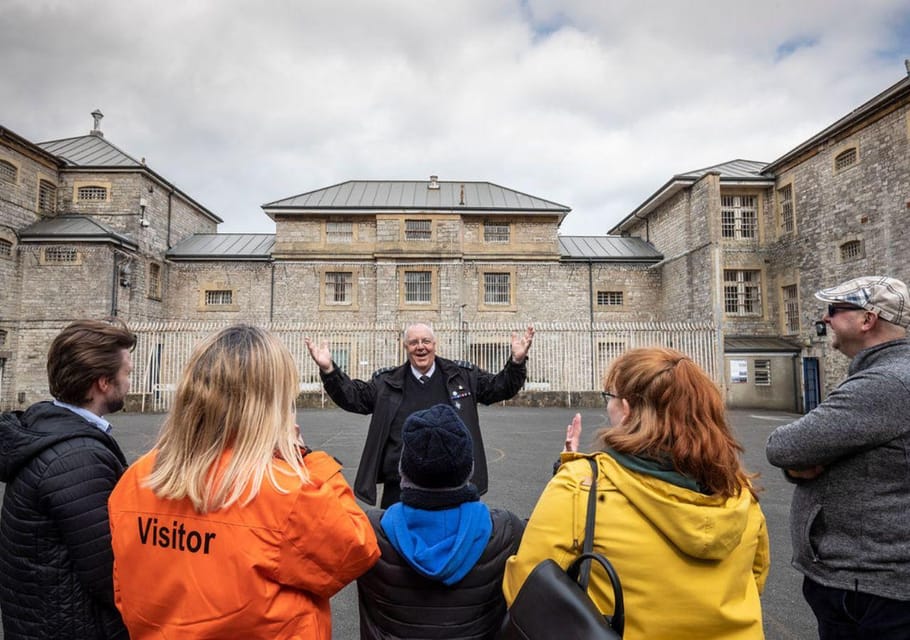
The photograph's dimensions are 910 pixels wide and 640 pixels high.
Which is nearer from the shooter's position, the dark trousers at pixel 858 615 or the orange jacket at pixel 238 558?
the orange jacket at pixel 238 558

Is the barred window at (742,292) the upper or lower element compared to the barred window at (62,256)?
lower

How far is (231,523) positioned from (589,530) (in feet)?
3.55

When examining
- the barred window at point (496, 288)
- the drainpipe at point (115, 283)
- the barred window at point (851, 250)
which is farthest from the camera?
the barred window at point (496, 288)

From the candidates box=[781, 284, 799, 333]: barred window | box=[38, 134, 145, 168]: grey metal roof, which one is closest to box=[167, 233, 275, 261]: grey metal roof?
box=[38, 134, 145, 168]: grey metal roof

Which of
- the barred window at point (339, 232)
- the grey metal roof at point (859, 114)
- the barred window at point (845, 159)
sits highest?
the grey metal roof at point (859, 114)

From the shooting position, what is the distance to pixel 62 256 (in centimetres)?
2034

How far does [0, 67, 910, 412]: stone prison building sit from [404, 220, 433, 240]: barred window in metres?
0.11

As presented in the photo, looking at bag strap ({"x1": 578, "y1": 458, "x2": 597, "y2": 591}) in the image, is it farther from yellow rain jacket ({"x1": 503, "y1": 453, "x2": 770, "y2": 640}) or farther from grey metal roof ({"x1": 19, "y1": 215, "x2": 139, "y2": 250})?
grey metal roof ({"x1": 19, "y1": 215, "x2": 139, "y2": 250})

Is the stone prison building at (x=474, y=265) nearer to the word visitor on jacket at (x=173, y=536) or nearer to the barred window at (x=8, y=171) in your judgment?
the barred window at (x=8, y=171)

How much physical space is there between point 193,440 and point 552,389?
58.3ft

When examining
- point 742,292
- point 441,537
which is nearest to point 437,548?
point 441,537

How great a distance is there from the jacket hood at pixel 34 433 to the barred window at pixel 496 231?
73.7ft

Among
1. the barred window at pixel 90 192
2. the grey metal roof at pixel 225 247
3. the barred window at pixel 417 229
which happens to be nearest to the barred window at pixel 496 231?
the barred window at pixel 417 229

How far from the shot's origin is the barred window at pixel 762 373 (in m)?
19.0
